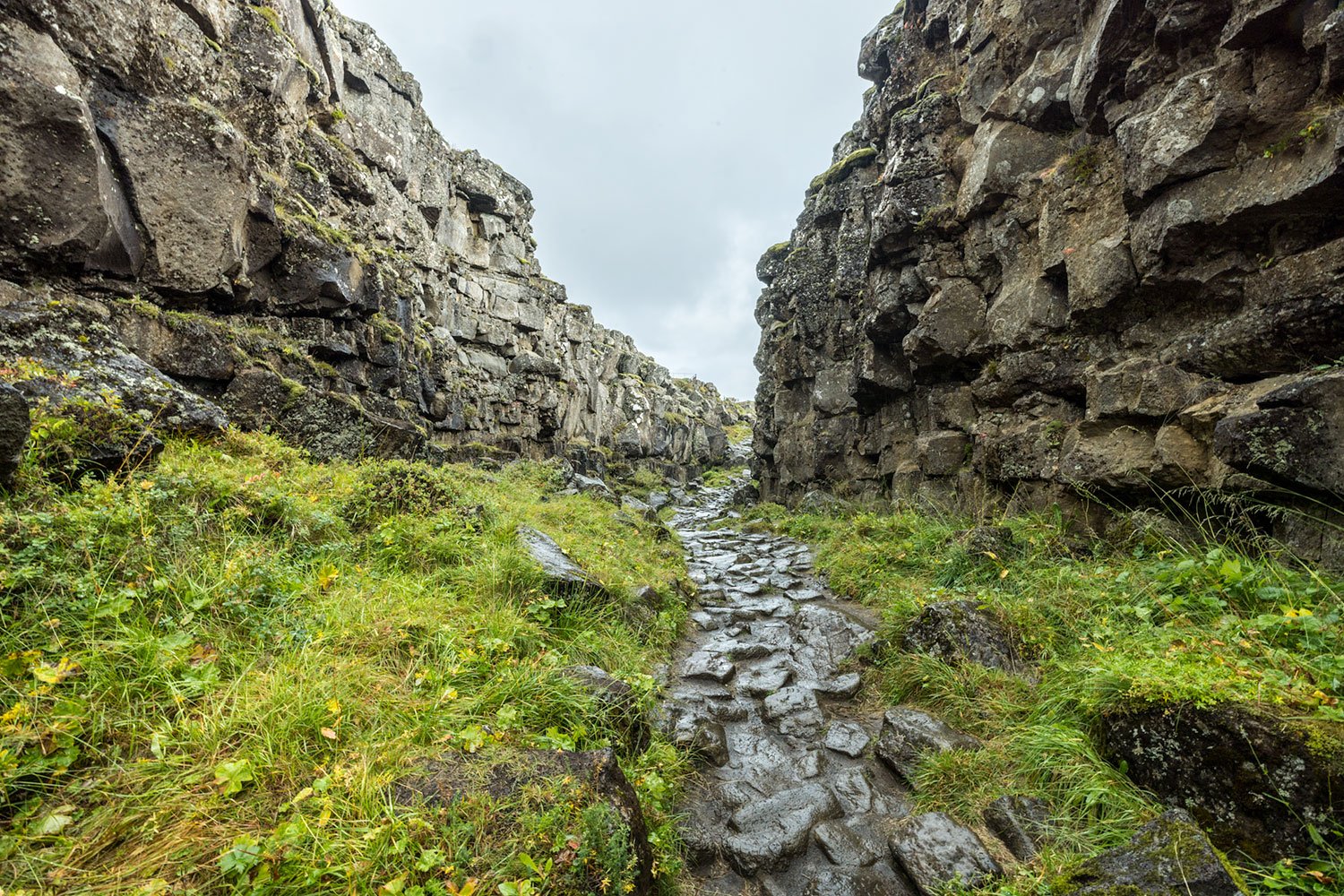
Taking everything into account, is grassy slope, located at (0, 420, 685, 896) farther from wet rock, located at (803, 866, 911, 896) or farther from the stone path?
wet rock, located at (803, 866, 911, 896)

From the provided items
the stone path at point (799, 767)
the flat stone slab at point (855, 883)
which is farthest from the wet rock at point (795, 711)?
the flat stone slab at point (855, 883)

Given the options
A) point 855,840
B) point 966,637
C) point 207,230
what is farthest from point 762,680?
point 207,230

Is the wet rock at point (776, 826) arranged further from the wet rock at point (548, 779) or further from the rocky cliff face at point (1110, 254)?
the rocky cliff face at point (1110, 254)

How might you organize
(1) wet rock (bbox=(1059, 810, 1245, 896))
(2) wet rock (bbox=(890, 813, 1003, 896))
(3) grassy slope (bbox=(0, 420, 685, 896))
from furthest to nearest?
(2) wet rock (bbox=(890, 813, 1003, 896)) → (1) wet rock (bbox=(1059, 810, 1245, 896)) → (3) grassy slope (bbox=(0, 420, 685, 896))

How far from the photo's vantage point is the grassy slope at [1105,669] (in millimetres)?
3430

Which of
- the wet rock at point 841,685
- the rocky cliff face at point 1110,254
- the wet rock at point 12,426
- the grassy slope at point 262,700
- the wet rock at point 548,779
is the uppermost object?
the rocky cliff face at point 1110,254

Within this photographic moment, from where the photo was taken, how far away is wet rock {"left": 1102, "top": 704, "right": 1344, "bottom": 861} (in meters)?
2.94

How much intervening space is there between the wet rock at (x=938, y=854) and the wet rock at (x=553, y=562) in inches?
175

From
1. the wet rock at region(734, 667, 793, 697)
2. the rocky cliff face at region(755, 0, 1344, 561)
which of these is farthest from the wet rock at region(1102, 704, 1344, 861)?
the rocky cliff face at region(755, 0, 1344, 561)

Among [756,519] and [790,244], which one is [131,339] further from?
[790,244]

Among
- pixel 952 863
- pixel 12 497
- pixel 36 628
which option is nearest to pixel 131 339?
pixel 12 497

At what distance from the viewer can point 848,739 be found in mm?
5285

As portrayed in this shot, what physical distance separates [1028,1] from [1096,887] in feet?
50.0

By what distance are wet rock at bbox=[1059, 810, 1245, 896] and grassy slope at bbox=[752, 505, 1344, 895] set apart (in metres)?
0.25
